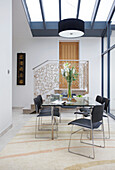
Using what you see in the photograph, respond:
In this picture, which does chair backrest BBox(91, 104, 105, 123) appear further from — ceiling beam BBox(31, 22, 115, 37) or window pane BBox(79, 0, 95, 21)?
ceiling beam BBox(31, 22, 115, 37)

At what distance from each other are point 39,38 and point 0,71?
424cm

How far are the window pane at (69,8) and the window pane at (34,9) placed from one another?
3.07 ft

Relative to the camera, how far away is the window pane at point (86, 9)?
5.97 metres

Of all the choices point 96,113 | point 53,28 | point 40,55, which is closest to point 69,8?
point 53,28

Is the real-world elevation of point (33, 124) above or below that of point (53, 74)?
below

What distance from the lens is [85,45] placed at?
7.34m

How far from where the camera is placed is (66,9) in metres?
6.24

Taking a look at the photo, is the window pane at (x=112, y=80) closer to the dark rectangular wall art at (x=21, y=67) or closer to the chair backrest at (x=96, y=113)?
the chair backrest at (x=96, y=113)

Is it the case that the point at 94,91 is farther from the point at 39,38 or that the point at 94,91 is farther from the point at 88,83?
the point at 39,38

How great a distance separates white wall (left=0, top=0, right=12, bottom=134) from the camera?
361 cm

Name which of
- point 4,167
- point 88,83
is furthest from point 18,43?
point 4,167

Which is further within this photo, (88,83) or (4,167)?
(88,83)

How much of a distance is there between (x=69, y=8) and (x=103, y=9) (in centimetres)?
128

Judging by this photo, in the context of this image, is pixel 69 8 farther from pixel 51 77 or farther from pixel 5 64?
pixel 5 64
